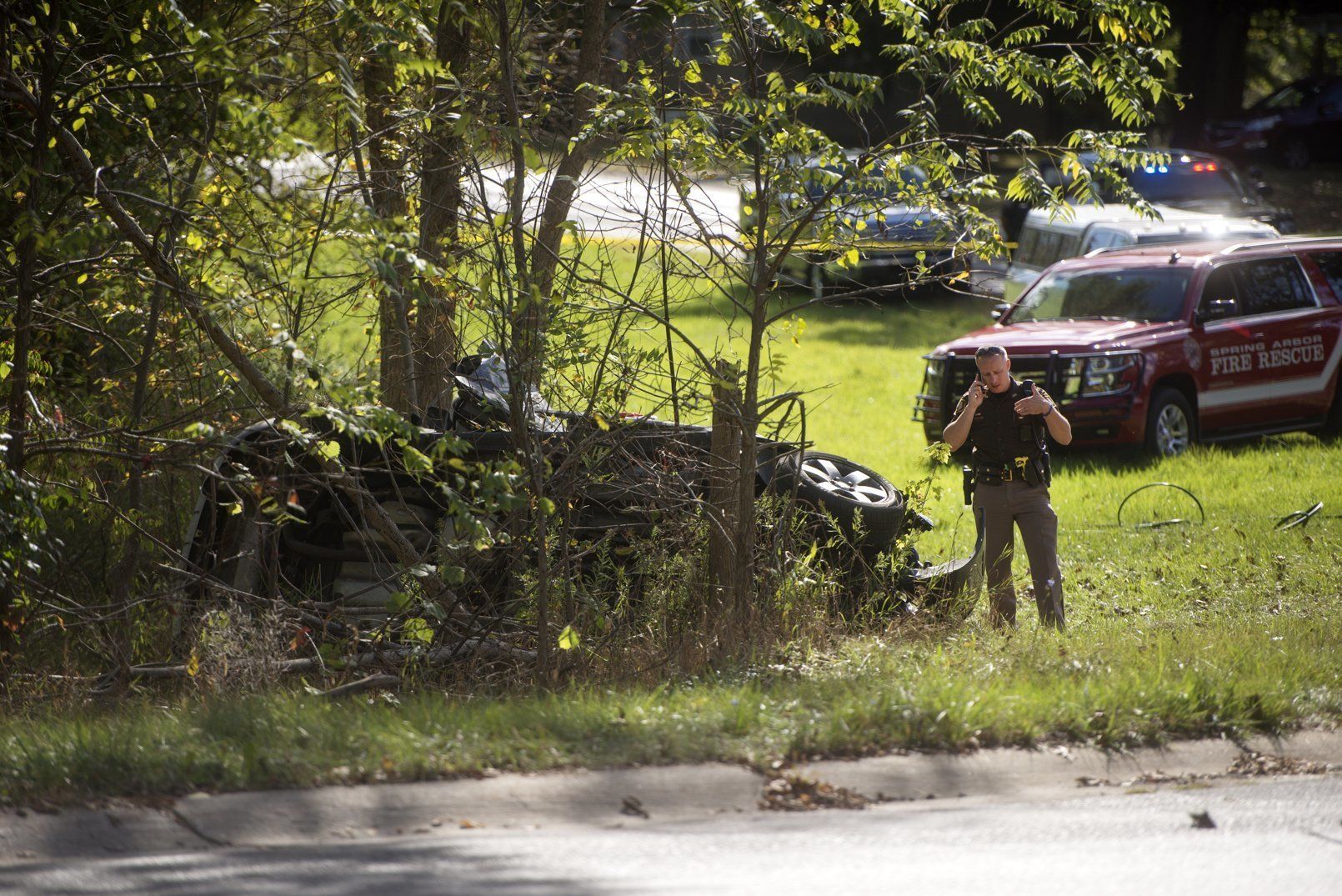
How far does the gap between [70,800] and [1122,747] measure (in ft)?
12.5

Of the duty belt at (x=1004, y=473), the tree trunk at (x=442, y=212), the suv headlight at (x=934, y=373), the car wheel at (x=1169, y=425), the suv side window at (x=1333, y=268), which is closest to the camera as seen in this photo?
the tree trunk at (x=442, y=212)

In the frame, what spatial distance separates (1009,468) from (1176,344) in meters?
5.57

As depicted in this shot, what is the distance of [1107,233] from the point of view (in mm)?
17297

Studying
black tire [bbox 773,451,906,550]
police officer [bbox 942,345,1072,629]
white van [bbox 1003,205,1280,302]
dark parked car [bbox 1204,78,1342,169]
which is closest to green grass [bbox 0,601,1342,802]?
black tire [bbox 773,451,906,550]

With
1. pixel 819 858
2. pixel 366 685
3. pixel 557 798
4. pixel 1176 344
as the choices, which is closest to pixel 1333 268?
pixel 1176 344

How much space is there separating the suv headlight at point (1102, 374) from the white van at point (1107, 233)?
399 cm

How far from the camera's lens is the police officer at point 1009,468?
26.7ft

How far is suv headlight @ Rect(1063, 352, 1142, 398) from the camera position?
12695mm

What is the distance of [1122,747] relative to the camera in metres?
5.50

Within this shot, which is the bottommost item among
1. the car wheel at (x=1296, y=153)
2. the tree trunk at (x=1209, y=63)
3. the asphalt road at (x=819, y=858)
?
the asphalt road at (x=819, y=858)

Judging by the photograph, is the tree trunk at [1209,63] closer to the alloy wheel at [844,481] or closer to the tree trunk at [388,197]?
the alloy wheel at [844,481]

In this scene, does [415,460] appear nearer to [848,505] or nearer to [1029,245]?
[848,505]

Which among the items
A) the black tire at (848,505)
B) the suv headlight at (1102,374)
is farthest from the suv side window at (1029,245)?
the black tire at (848,505)

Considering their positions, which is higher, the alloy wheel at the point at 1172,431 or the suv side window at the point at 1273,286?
the suv side window at the point at 1273,286
